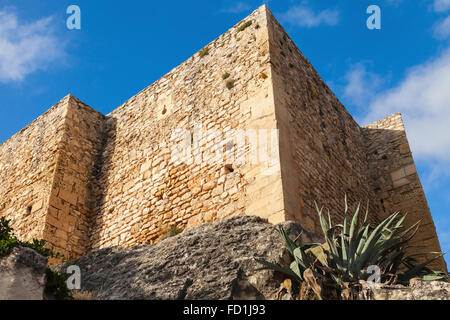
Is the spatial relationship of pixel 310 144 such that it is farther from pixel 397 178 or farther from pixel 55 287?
pixel 55 287

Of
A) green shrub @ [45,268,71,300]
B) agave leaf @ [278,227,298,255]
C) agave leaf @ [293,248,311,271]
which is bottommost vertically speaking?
green shrub @ [45,268,71,300]

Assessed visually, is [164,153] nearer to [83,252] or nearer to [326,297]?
[83,252]

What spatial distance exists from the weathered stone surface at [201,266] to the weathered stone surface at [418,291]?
1.22m

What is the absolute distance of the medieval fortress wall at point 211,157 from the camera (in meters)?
7.84

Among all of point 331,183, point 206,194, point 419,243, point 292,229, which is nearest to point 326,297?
point 292,229

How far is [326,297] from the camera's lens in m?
5.08

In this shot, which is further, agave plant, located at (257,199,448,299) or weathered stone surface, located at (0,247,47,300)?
agave plant, located at (257,199,448,299)

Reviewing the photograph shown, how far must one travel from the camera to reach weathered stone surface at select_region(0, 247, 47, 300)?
14.4 feet

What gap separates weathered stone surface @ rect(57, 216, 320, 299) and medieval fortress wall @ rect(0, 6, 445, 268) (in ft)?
2.38

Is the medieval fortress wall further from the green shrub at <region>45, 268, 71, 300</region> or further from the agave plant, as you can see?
the green shrub at <region>45, 268, 71, 300</region>

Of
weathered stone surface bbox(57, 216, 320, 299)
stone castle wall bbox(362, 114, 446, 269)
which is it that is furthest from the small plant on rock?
stone castle wall bbox(362, 114, 446, 269)

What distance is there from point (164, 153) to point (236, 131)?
1.92m

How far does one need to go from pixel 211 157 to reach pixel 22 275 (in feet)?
14.4

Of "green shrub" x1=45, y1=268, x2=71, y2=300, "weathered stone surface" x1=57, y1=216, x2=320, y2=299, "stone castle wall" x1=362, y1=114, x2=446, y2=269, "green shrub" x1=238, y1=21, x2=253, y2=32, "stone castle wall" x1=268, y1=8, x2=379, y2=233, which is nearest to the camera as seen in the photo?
"green shrub" x1=45, y1=268, x2=71, y2=300
